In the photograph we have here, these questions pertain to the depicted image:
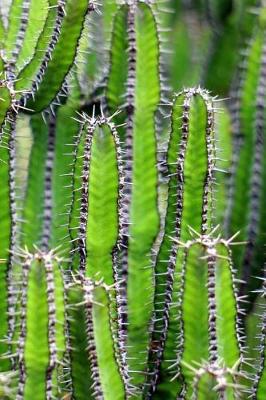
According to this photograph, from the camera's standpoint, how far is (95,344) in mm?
2412

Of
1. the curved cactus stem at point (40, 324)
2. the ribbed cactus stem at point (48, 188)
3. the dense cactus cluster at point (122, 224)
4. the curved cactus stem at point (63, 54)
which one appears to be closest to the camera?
the curved cactus stem at point (40, 324)

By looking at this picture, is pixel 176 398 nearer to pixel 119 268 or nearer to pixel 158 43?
pixel 119 268

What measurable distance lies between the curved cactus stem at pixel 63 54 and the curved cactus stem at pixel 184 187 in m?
0.42

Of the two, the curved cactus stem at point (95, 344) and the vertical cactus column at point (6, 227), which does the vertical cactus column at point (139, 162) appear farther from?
the curved cactus stem at point (95, 344)

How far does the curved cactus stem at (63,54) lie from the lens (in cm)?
298

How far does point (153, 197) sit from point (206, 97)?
495 millimetres

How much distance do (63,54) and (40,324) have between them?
42.8 inches

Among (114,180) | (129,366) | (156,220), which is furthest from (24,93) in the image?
(129,366)

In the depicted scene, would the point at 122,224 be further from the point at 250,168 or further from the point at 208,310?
the point at 250,168

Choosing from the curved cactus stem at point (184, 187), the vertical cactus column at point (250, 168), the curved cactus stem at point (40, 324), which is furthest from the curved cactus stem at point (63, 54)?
the vertical cactus column at point (250, 168)

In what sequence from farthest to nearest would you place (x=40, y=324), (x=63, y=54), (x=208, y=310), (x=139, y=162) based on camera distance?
(x=139, y=162), (x=63, y=54), (x=208, y=310), (x=40, y=324)

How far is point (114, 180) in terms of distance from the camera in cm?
271

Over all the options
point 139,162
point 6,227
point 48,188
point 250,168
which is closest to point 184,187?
point 139,162

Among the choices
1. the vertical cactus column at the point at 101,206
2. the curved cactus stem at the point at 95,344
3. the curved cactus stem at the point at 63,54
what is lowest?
the curved cactus stem at the point at 95,344
